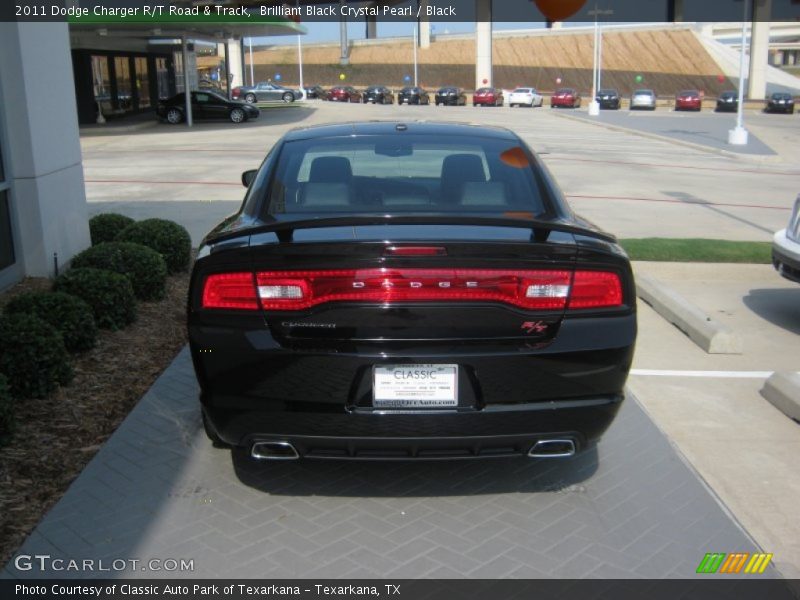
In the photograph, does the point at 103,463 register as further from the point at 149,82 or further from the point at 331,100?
the point at 331,100

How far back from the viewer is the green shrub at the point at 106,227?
837 cm

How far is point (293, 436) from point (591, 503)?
1433 mm

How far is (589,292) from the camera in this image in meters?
3.60

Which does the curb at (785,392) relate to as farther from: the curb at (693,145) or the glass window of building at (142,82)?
the glass window of building at (142,82)

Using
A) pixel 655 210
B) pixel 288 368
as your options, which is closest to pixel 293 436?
pixel 288 368

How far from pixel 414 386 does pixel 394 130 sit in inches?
82.1

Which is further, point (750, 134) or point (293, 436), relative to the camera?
point (750, 134)

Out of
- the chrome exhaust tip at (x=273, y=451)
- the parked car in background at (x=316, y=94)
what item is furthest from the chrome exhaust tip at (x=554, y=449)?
the parked car in background at (x=316, y=94)

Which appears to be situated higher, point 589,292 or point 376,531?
point 589,292

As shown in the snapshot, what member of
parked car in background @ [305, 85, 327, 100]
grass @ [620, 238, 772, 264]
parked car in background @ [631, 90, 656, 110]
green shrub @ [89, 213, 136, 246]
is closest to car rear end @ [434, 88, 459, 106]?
parked car in background @ [631, 90, 656, 110]

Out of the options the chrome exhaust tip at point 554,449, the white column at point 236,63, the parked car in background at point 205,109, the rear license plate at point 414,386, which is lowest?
the chrome exhaust tip at point 554,449

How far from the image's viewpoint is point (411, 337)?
3434 millimetres

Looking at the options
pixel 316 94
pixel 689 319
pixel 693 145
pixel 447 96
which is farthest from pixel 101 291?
pixel 316 94

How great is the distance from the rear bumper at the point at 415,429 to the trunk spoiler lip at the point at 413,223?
749 millimetres
